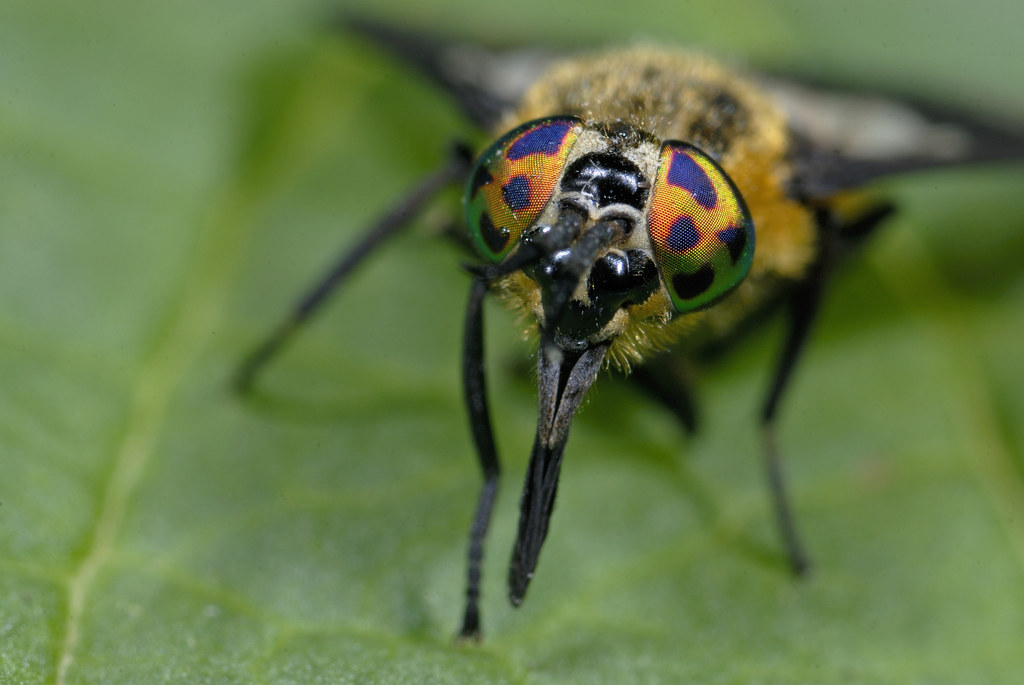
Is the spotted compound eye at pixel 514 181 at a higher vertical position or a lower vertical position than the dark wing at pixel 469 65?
lower

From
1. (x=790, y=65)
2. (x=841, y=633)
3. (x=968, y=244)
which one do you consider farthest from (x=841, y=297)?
(x=841, y=633)

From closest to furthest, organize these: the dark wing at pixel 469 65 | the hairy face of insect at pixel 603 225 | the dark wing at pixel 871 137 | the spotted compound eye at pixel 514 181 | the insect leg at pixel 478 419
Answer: the hairy face of insect at pixel 603 225
the spotted compound eye at pixel 514 181
the insect leg at pixel 478 419
the dark wing at pixel 871 137
the dark wing at pixel 469 65

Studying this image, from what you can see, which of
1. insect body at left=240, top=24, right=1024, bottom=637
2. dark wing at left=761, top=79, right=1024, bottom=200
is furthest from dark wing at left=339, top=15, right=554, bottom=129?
Result: dark wing at left=761, top=79, right=1024, bottom=200

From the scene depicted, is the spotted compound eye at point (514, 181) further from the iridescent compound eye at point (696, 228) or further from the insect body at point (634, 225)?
the iridescent compound eye at point (696, 228)

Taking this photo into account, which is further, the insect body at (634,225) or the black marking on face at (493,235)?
the black marking on face at (493,235)

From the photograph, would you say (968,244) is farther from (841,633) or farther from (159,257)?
(159,257)

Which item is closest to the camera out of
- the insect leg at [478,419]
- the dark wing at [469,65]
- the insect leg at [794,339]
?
the insect leg at [478,419]

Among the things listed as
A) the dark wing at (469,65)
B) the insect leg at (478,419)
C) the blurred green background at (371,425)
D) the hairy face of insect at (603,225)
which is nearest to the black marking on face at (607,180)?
the hairy face of insect at (603,225)
